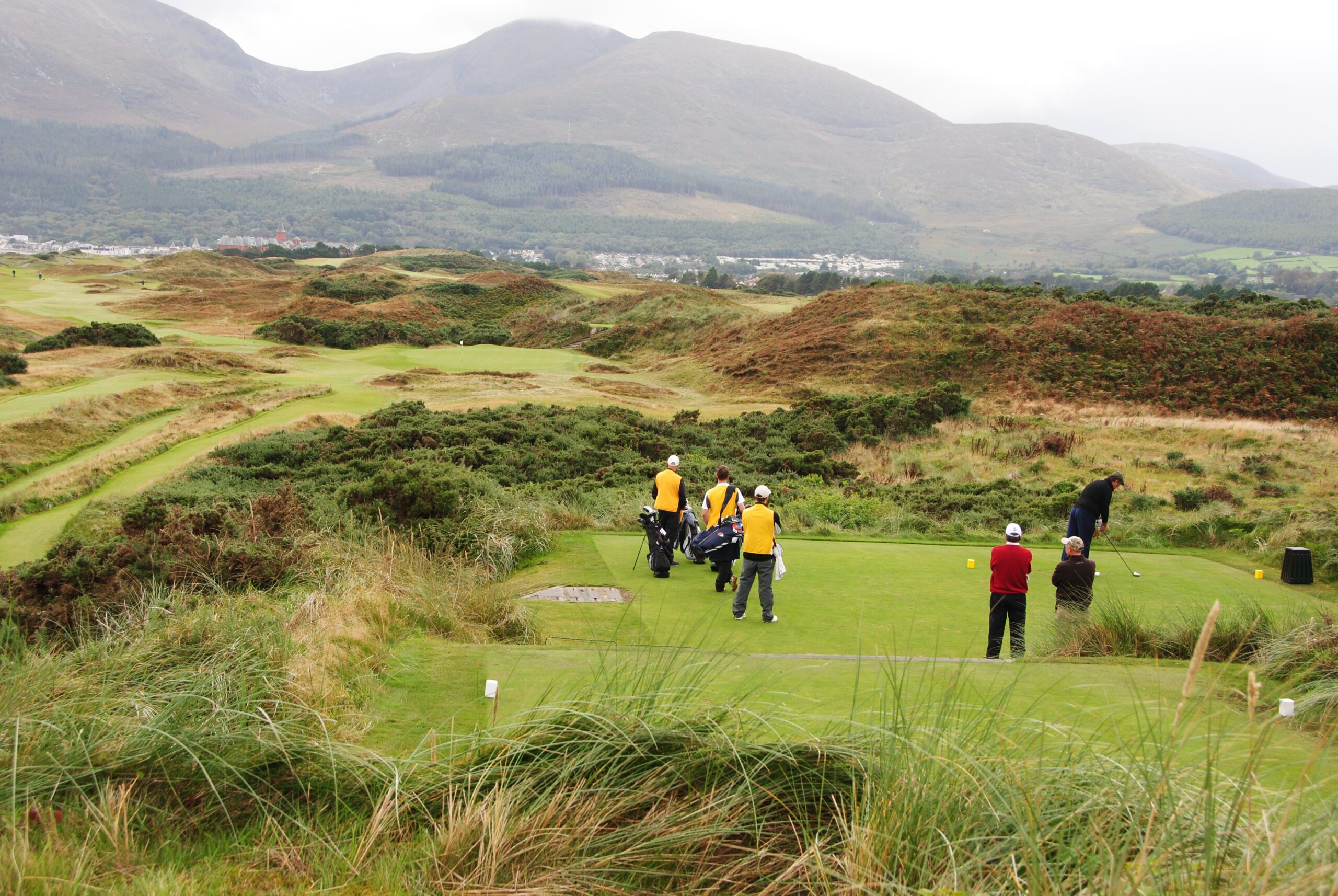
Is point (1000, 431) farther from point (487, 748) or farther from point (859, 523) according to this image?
point (487, 748)

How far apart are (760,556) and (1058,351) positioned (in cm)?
3787

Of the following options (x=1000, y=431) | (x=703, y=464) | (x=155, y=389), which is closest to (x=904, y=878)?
(x=703, y=464)

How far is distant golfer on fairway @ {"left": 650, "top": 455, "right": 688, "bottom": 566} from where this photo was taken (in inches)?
448

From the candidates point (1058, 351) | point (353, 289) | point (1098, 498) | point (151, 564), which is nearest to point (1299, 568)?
point (1098, 498)

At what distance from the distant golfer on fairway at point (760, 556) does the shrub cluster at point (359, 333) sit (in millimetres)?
46126

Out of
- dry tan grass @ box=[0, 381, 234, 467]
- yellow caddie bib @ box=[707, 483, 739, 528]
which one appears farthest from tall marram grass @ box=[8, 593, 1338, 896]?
dry tan grass @ box=[0, 381, 234, 467]

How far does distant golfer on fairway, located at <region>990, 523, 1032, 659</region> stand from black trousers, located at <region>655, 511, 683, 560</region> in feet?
12.9

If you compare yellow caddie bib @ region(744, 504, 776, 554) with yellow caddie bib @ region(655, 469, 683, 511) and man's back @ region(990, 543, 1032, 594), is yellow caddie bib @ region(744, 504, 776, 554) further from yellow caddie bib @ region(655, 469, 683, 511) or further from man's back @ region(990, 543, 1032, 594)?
man's back @ region(990, 543, 1032, 594)

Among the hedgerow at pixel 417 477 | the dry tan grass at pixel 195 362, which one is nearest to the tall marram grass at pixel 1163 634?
the hedgerow at pixel 417 477

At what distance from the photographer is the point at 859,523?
16.6 meters

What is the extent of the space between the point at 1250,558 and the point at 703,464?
12.0 meters

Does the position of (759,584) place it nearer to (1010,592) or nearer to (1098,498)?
(1010,592)

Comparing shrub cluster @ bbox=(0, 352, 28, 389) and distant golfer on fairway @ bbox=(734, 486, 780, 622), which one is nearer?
distant golfer on fairway @ bbox=(734, 486, 780, 622)

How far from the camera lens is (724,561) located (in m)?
10.6
